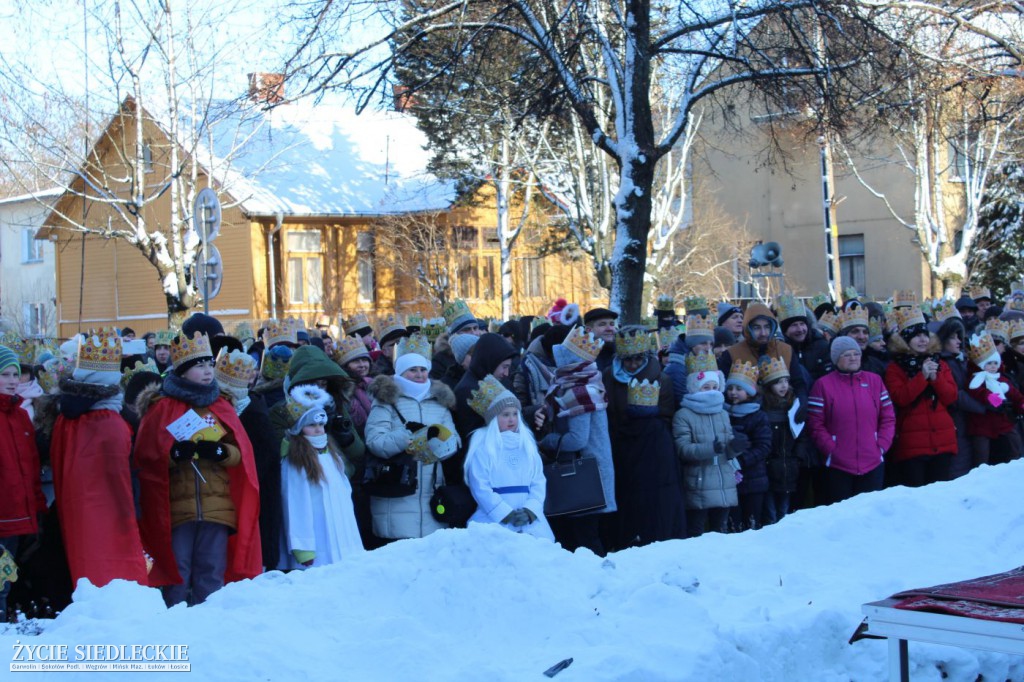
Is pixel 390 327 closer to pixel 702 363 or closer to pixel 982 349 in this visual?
pixel 702 363

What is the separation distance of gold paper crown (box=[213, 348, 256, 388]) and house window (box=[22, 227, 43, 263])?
45097 millimetres

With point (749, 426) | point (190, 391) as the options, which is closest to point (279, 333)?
point (190, 391)

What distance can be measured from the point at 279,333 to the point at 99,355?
3796 mm

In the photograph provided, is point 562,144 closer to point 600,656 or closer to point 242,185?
point 242,185

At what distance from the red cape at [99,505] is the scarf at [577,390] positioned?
3035 millimetres

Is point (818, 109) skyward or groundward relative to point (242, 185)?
groundward

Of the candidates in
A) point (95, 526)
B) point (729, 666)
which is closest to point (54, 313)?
point (95, 526)

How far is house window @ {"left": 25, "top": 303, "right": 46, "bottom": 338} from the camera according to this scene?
141 feet

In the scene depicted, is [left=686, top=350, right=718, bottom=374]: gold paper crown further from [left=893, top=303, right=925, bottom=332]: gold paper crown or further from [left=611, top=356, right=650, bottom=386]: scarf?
[left=893, top=303, right=925, bottom=332]: gold paper crown

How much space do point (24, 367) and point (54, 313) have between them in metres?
39.2

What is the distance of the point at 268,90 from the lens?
12.1 meters

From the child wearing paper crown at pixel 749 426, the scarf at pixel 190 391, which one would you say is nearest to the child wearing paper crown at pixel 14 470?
the scarf at pixel 190 391

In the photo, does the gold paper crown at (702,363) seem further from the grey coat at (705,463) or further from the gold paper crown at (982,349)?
the gold paper crown at (982,349)

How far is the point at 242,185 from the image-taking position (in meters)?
34.2
